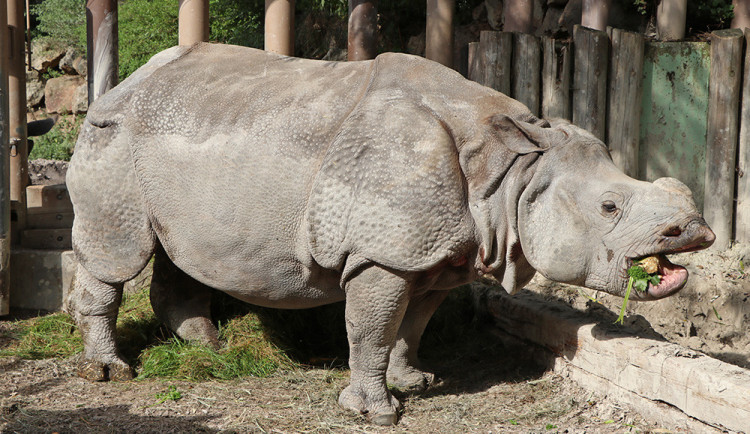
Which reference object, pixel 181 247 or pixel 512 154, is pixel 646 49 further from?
pixel 181 247

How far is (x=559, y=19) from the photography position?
10.1 m

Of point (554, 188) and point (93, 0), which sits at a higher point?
point (93, 0)

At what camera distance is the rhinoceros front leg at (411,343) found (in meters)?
5.01

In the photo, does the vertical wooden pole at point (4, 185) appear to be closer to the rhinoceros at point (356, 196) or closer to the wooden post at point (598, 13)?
the rhinoceros at point (356, 196)

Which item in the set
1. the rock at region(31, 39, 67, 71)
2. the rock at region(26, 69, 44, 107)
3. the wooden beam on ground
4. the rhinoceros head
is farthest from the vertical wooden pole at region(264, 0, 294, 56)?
the rock at region(31, 39, 67, 71)

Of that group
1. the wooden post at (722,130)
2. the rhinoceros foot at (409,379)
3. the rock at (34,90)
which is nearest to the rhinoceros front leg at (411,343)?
the rhinoceros foot at (409,379)

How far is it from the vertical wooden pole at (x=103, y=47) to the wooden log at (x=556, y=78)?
3505 millimetres

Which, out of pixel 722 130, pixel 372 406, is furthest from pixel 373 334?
pixel 722 130

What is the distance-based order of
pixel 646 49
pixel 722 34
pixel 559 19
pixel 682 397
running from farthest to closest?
pixel 559 19 < pixel 646 49 < pixel 722 34 < pixel 682 397

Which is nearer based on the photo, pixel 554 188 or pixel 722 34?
pixel 554 188

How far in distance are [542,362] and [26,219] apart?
14.0 ft

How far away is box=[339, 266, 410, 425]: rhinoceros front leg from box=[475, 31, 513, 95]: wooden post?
289cm

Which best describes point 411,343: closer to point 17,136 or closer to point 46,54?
point 17,136

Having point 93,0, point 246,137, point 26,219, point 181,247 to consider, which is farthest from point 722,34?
point 26,219
